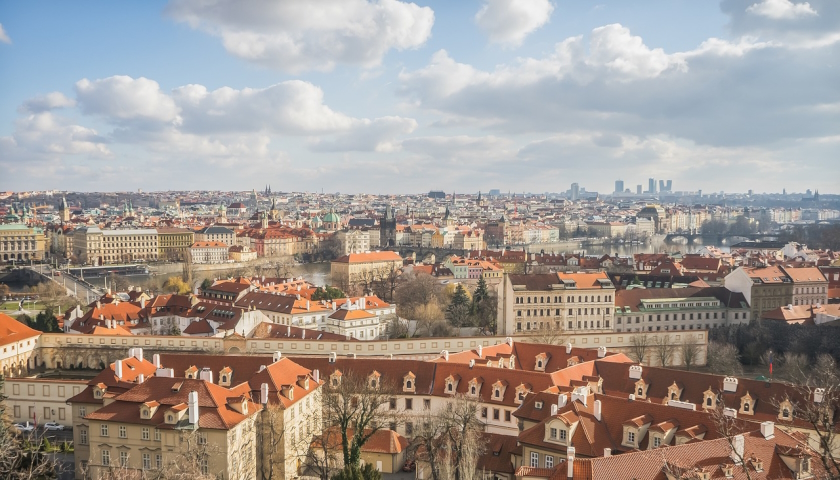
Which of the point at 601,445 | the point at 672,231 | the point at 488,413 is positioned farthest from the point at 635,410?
the point at 672,231

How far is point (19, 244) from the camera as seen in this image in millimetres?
97125

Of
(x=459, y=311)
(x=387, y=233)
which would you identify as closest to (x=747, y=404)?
(x=459, y=311)

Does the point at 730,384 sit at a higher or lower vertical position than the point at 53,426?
higher

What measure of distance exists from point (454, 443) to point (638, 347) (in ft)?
55.4

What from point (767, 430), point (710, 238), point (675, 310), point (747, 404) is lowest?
point (710, 238)

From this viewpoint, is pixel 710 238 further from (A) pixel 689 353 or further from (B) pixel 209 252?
(A) pixel 689 353

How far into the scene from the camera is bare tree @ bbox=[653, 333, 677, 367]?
3319 cm

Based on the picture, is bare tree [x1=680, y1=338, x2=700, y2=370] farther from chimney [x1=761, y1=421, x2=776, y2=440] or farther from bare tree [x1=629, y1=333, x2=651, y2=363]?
chimney [x1=761, y1=421, x2=776, y2=440]

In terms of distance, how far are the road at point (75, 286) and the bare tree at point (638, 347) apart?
40899mm

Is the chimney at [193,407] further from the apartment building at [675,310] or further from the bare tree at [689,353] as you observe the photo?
the apartment building at [675,310]

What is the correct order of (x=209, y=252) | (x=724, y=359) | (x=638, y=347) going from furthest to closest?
(x=209, y=252), (x=724, y=359), (x=638, y=347)

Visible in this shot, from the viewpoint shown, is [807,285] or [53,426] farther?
[807,285]

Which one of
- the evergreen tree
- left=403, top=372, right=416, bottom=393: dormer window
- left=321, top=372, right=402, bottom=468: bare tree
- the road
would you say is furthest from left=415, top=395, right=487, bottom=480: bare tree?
the road

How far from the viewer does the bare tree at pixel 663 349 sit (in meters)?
33.2
